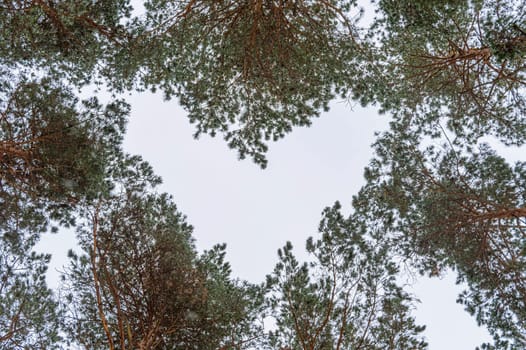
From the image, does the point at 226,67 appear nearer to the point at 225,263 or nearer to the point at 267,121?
the point at 267,121

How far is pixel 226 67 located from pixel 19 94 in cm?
391

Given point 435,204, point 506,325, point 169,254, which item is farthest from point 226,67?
point 506,325

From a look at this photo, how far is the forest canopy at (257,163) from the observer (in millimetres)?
7266

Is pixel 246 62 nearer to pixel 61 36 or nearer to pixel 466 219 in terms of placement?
pixel 61 36

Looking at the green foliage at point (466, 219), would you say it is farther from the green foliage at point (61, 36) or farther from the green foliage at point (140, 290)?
the green foliage at point (61, 36)

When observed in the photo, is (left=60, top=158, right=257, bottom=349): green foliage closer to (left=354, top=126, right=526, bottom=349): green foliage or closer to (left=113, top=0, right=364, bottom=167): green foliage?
(left=113, top=0, right=364, bottom=167): green foliage

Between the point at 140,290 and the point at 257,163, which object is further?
the point at 257,163

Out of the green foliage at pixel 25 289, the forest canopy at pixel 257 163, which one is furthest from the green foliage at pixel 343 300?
the green foliage at pixel 25 289

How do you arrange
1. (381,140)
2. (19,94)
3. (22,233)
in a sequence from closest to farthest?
(19,94) < (22,233) < (381,140)

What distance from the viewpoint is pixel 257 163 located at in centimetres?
853

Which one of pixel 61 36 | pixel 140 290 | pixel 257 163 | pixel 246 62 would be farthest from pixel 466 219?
pixel 61 36

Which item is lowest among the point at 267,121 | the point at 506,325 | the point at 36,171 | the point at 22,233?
the point at 506,325

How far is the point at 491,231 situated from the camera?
26.0 feet

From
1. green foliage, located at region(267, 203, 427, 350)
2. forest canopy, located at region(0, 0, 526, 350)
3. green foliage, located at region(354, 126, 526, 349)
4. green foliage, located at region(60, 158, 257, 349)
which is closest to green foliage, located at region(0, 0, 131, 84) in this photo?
forest canopy, located at region(0, 0, 526, 350)
